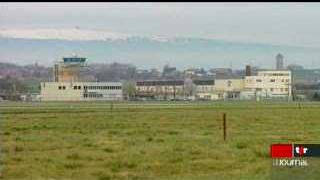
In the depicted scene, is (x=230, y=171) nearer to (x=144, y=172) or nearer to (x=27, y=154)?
(x=144, y=172)

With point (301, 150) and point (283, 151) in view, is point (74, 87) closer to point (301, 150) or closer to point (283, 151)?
point (283, 151)

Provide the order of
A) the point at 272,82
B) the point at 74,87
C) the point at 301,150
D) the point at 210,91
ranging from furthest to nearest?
the point at 210,91 → the point at 272,82 → the point at 74,87 → the point at 301,150

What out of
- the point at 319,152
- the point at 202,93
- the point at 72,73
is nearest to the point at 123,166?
the point at 319,152

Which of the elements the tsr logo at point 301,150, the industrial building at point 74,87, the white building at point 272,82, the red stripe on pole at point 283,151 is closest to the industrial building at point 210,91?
the white building at point 272,82

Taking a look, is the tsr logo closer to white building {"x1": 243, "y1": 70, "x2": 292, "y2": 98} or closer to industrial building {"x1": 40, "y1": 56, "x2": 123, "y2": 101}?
industrial building {"x1": 40, "y1": 56, "x2": 123, "y2": 101}

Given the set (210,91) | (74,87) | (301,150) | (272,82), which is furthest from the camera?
(210,91)

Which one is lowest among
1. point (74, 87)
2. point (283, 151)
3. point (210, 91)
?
point (283, 151)

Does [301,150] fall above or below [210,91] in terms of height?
below

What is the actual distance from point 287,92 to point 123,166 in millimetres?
32010

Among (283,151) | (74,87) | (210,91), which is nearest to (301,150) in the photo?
(283,151)

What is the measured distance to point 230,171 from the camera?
10.2m

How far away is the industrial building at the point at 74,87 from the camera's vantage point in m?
24.7

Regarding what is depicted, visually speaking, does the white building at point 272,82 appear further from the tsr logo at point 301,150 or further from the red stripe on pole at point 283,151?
the tsr logo at point 301,150

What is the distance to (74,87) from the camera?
38.7 m
